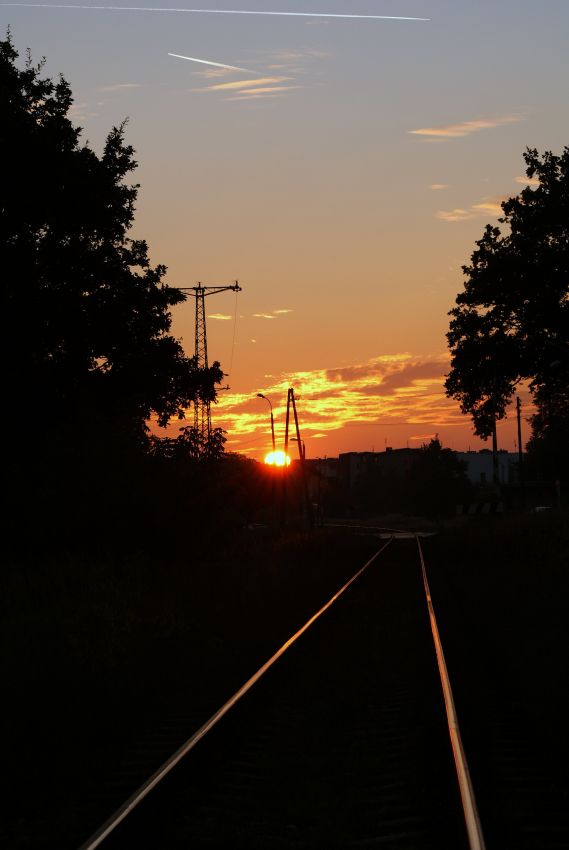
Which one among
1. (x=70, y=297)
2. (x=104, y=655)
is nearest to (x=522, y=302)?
(x=70, y=297)

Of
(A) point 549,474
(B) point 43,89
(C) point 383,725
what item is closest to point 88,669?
(C) point 383,725

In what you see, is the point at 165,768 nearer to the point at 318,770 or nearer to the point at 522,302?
the point at 318,770

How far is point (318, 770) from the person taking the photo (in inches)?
317

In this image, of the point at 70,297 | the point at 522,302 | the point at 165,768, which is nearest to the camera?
the point at 165,768

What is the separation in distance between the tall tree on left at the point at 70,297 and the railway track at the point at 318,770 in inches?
608

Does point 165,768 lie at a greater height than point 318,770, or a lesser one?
greater

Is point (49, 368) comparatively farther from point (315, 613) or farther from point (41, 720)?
point (41, 720)

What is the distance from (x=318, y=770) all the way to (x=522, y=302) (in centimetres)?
3775

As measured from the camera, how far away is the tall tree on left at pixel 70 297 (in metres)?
27.6

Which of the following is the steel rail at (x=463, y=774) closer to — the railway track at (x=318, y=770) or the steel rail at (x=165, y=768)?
the railway track at (x=318, y=770)

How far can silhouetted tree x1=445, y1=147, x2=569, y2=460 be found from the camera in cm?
4278

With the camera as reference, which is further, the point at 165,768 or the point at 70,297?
the point at 70,297

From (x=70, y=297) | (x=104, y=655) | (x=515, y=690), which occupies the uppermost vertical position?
(x=70, y=297)

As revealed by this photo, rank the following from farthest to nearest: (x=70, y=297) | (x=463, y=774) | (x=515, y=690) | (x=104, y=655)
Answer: (x=70, y=297) → (x=104, y=655) → (x=515, y=690) → (x=463, y=774)
